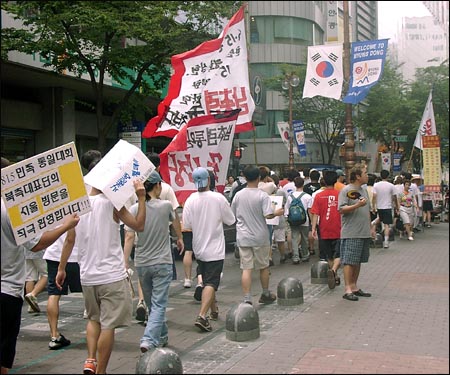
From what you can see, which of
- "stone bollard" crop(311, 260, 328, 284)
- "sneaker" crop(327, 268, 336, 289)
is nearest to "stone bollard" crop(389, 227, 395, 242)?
"stone bollard" crop(311, 260, 328, 284)

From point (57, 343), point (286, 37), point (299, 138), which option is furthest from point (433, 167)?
point (299, 138)

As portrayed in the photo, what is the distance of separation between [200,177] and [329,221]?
3.18 m

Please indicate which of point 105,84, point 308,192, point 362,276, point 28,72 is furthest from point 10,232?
point 105,84

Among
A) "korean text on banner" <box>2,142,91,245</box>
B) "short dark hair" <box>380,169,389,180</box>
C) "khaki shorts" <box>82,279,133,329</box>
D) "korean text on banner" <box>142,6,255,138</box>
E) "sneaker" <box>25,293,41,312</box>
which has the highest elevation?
"korean text on banner" <box>142,6,255,138</box>

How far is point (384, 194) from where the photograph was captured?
13.9 m

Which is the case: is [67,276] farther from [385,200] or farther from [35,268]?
[385,200]

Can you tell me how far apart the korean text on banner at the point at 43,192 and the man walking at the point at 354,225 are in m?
4.37

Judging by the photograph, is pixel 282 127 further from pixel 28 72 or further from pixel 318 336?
pixel 318 336

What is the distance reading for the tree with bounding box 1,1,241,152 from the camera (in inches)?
572

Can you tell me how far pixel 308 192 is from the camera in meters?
13.1

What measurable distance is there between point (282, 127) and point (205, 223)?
2374cm

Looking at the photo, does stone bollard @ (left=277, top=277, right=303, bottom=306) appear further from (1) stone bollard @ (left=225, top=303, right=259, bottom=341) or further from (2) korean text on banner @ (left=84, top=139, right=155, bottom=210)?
(2) korean text on banner @ (left=84, top=139, right=155, bottom=210)

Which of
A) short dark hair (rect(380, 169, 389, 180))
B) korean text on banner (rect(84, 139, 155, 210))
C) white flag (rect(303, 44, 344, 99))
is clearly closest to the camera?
korean text on banner (rect(84, 139, 155, 210))

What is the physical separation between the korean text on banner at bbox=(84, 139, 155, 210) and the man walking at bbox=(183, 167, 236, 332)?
6.51 feet
